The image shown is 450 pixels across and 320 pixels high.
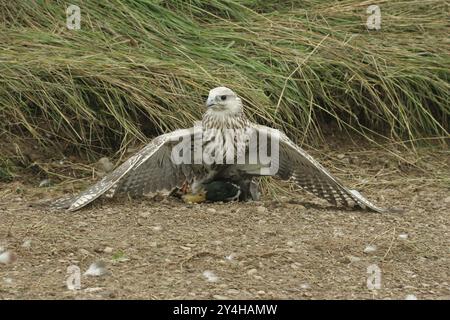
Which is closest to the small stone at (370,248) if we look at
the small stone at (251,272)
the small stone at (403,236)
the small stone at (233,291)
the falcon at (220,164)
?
the small stone at (403,236)

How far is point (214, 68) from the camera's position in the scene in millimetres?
7652

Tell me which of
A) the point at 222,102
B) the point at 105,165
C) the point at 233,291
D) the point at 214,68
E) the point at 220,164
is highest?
the point at 214,68

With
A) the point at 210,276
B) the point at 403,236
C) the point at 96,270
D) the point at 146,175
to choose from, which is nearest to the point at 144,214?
the point at 146,175

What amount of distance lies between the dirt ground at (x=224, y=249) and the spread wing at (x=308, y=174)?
0.08 meters

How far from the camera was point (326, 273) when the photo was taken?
5.09 m

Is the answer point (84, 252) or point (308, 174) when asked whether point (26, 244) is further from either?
point (308, 174)

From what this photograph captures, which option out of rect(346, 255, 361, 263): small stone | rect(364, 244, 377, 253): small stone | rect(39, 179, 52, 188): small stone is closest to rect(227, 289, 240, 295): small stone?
rect(346, 255, 361, 263): small stone

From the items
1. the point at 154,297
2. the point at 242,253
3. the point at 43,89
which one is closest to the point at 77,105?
the point at 43,89

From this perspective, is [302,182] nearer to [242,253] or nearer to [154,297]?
[242,253]

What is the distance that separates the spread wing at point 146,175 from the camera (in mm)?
6155

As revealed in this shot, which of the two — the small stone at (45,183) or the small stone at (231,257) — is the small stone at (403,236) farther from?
the small stone at (45,183)

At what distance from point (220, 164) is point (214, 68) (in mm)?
1469

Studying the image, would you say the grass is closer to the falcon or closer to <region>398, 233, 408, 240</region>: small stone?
the falcon

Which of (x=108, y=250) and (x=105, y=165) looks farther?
(x=105, y=165)
